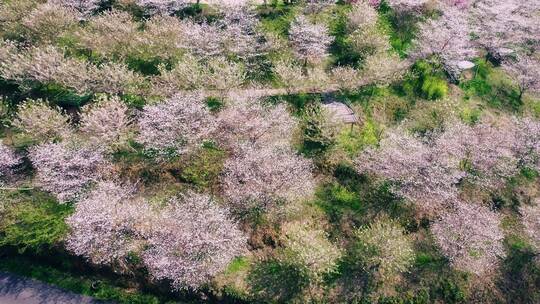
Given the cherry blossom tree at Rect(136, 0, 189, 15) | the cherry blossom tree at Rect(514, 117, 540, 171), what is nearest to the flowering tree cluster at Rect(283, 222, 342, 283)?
the cherry blossom tree at Rect(514, 117, 540, 171)

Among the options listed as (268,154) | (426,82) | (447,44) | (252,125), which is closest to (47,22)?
(252,125)

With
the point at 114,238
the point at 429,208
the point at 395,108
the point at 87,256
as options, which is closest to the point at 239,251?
the point at 114,238

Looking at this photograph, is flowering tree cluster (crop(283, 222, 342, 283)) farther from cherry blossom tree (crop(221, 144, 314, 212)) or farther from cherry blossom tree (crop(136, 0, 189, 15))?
cherry blossom tree (crop(136, 0, 189, 15))

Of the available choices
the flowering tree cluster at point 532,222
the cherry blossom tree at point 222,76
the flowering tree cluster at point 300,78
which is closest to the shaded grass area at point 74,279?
the cherry blossom tree at point 222,76

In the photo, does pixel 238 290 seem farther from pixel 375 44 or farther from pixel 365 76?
pixel 375 44

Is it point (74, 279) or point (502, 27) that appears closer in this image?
point (74, 279)

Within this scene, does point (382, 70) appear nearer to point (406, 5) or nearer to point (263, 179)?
point (406, 5)
